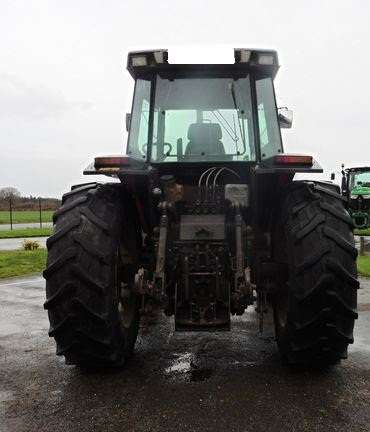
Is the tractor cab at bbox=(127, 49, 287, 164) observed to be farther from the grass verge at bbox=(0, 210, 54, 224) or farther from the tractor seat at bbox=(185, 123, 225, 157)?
the grass verge at bbox=(0, 210, 54, 224)

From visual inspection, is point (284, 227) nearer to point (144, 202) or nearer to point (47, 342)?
point (144, 202)

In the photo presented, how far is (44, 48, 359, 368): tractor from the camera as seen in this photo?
377cm

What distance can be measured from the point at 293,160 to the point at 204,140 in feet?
3.42

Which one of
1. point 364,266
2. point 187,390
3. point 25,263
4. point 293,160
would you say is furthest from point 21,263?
point 293,160

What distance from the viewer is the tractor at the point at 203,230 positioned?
377 centimetres

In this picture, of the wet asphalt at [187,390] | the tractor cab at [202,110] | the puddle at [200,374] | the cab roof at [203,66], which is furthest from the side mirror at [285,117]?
the puddle at [200,374]

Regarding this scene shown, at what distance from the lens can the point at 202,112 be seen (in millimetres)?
4652

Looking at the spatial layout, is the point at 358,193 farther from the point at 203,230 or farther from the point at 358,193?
the point at 203,230

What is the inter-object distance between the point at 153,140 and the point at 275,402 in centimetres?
242

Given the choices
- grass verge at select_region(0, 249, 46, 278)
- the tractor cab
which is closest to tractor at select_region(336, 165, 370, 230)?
grass verge at select_region(0, 249, 46, 278)

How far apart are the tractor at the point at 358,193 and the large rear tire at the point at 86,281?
1672cm

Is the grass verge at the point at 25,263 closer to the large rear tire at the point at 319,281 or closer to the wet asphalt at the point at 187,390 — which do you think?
the wet asphalt at the point at 187,390


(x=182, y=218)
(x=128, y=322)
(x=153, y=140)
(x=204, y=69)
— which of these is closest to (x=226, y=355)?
(x=128, y=322)

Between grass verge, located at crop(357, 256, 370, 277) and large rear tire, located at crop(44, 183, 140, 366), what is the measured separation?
7307mm
